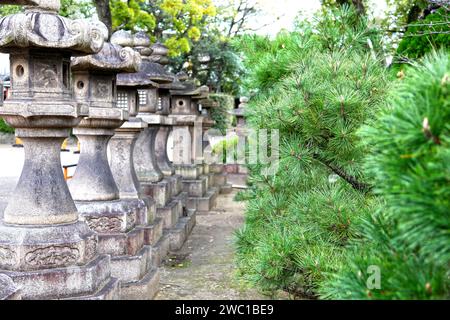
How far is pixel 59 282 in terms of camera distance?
3727mm

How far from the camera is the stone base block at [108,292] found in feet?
12.5

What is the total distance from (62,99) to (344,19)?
207 cm

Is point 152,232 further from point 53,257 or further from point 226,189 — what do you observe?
point 226,189

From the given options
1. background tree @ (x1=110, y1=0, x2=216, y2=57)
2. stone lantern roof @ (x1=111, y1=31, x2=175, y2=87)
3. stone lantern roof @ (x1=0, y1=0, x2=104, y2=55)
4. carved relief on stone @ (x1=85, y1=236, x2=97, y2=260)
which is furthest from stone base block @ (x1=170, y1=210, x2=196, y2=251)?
background tree @ (x1=110, y1=0, x2=216, y2=57)

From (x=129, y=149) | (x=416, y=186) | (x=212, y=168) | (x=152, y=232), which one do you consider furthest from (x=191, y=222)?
(x=416, y=186)

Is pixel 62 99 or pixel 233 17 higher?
pixel 233 17

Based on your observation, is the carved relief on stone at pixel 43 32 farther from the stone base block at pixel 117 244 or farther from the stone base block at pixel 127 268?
the stone base block at pixel 127 268

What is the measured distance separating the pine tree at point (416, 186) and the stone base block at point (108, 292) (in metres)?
2.70

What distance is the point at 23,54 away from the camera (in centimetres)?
371

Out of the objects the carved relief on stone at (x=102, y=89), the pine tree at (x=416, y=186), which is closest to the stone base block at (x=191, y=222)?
the carved relief on stone at (x=102, y=89)

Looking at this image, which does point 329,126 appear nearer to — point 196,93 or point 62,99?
point 62,99

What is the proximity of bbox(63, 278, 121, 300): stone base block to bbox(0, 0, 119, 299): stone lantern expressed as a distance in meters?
0.02

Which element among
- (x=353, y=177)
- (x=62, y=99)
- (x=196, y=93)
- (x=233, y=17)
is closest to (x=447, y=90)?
(x=353, y=177)

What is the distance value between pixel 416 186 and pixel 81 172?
13.8ft
